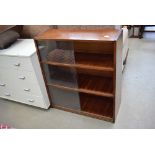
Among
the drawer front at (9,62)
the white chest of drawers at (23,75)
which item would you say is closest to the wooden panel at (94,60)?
the white chest of drawers at (23,75)

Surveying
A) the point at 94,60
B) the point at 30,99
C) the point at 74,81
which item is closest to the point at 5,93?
the point at 30,99

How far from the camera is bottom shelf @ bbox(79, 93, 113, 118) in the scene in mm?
1806

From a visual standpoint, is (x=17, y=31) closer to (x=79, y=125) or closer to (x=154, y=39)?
(x=79, y=125)

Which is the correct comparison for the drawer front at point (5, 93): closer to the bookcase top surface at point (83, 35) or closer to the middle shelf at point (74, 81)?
the middle shelf at point (74, 81)

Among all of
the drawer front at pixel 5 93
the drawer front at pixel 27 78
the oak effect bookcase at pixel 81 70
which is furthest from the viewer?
the drawer front at pixel 5 93

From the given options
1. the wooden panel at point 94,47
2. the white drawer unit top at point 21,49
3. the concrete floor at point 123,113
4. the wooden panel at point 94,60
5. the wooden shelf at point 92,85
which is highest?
the white drawer unit top at point 21,49

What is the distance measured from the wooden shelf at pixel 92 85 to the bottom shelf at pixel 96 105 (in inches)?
9.6

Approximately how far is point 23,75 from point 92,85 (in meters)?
0.73

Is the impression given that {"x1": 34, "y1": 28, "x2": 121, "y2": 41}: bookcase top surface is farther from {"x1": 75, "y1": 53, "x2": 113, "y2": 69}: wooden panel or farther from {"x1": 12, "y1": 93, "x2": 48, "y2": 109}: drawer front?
{"x1": 12, "y1": 93, "x2": 48, "y2": 109}: drawer front

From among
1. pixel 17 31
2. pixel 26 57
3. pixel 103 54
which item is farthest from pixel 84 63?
pixel 17 31

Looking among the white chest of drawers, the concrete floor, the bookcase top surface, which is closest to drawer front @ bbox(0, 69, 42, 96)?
the white chest of drawers

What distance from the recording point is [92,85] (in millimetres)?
1762

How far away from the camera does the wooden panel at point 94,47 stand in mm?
1684

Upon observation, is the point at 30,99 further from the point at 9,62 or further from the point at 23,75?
the point at 9,62
